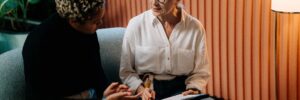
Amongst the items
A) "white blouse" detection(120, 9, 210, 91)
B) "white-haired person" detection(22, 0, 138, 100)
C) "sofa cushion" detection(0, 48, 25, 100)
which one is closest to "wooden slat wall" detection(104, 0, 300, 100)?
"white blouse" detection(120, 9, 210, 91)

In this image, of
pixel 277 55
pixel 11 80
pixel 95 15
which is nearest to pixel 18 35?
pixel 11 80

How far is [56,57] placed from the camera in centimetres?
128

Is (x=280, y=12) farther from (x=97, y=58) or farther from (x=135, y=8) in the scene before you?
(x=97, y=58)

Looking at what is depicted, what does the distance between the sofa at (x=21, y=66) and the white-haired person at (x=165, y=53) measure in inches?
6.4

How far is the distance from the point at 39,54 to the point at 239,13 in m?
0.66

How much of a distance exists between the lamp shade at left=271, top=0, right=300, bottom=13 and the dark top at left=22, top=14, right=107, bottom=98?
1.91ft

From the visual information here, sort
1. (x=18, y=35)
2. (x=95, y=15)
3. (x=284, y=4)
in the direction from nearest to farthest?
(x=95, y=15)
(x=284, y=4)
(x=18, y=35)

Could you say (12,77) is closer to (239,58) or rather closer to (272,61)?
(239,58)

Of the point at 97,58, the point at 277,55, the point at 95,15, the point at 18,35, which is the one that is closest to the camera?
the point at 95,15

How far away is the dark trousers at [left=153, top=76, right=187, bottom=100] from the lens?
129 cm

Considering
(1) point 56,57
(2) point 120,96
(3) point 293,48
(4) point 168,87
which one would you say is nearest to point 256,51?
(3) point 293,48

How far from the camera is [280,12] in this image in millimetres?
1474

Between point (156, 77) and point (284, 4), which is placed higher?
point (284, 4)

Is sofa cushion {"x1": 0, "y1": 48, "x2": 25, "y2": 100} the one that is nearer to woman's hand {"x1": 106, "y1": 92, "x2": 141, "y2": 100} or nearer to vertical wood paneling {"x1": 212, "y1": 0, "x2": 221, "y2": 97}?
woman's hand {"x1": 106, "y1": 92, "x2": 141, "y2": 100}
